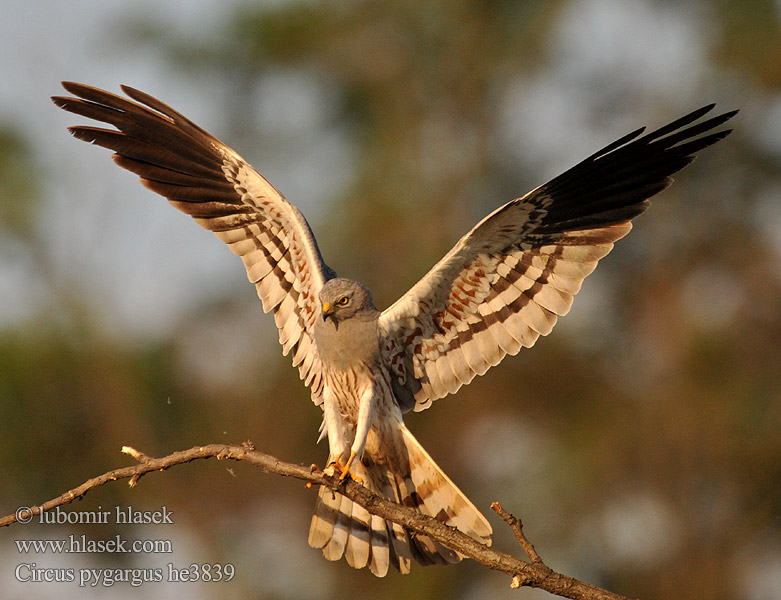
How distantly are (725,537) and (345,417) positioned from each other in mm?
17125

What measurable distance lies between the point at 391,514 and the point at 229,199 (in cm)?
305

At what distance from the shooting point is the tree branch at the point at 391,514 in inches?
185

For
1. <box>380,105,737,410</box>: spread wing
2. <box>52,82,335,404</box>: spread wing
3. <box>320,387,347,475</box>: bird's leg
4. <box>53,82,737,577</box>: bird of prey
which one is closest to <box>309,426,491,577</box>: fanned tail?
<box>53,82,737,577</box>: bird of prey

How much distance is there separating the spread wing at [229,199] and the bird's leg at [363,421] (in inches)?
26.2

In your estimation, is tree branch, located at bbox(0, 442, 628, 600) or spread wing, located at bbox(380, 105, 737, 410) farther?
spread wing, located at bbox(380, 105, 737, 410)

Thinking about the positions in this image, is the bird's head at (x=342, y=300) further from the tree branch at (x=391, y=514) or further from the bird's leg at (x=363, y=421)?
the tree branch at (x=391, y=514)

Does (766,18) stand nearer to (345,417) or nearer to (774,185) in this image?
(774,185)

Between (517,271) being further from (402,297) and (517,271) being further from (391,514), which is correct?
(391,514)

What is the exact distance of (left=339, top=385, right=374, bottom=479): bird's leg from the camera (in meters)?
6.01

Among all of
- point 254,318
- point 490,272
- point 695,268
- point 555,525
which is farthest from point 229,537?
point 490,272

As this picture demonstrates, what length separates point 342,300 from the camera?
20.8 feet

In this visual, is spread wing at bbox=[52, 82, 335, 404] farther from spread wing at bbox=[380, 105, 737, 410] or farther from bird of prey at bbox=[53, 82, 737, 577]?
spread wing at bbox=[380, 105, 737, 410]

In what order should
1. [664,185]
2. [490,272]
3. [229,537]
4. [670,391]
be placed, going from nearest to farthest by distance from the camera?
[664,185] → [490,272] → [229,537] → [670,391]

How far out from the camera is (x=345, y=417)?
22.0 ft
